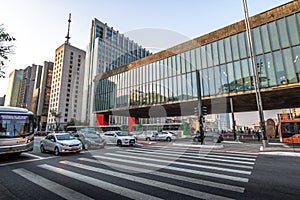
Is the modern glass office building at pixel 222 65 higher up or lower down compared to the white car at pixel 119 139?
higher up

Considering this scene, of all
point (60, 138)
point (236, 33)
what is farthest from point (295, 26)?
point (60, 138)

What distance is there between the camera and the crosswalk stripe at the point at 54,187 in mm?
4198

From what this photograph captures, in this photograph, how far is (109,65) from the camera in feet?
305

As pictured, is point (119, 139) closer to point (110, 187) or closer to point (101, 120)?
point (110, 187)

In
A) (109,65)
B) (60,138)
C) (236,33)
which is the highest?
(109,65)

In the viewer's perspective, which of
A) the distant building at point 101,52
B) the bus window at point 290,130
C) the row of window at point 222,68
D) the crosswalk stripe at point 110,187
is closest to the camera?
the crosswalk stripe at point 110,187

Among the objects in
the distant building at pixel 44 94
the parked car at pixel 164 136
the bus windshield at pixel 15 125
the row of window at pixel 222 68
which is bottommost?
the parked car at pixel 164 136

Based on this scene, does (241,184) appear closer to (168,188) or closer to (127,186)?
(168,188)

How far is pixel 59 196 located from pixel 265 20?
26.5 m

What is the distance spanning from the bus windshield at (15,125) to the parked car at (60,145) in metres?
1.77

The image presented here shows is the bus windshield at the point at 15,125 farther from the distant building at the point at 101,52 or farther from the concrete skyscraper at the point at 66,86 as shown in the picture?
the concrete skyscraper at the point at 66,86

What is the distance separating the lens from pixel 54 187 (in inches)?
193

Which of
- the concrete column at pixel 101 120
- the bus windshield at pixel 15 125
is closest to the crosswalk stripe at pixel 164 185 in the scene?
the bus windshield at pixel 15 125

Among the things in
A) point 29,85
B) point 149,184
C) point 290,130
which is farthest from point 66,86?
point 149,184
